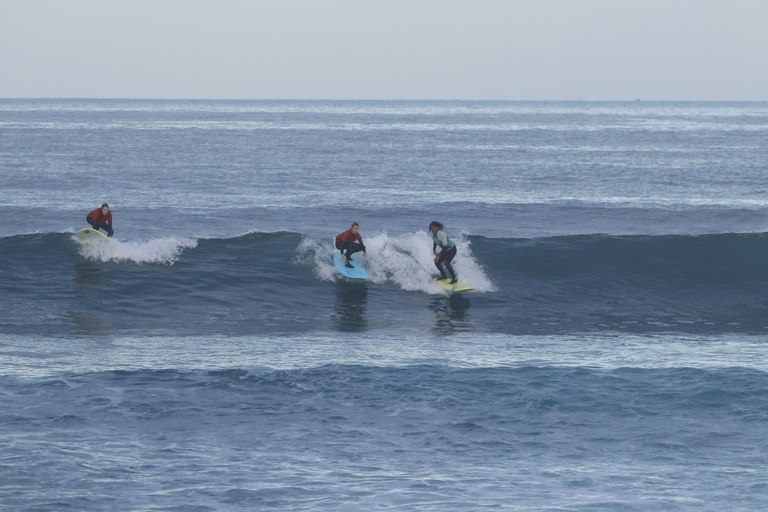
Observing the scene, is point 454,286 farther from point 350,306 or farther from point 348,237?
point 348,237

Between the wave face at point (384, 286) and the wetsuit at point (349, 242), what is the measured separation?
1039 mm

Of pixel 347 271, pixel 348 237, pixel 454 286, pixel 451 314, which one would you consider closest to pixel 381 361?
pixel 451 314

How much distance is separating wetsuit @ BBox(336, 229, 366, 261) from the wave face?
3.41 ft

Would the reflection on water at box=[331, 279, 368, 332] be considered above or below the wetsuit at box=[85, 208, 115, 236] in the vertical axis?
below

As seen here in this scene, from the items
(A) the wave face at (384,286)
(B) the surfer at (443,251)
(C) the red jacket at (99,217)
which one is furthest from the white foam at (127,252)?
(B) the surfer at (443,251)

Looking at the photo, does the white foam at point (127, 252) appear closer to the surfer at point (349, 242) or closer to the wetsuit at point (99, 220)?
the wetsuit at point (99, 220)

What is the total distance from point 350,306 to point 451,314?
98.1 inches

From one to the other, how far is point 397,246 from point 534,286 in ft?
13.3

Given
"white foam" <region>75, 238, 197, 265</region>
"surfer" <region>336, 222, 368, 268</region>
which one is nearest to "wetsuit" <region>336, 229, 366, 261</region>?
Result: "surfer" <region>336, 222, 368, 268</region>

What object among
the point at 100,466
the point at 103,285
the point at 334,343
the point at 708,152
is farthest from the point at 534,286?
the point at 708,152

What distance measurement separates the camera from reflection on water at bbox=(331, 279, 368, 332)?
17.3m

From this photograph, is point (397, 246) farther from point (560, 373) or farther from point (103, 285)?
point (560, 373)

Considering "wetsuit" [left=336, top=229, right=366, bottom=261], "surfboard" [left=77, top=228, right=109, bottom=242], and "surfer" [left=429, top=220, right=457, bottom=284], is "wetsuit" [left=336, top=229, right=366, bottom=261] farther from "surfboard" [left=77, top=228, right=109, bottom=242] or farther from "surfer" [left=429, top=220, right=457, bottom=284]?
"surfboard" [left=77, top=228, right=109, bottom=242]

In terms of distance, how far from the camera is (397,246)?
22.9 meters
